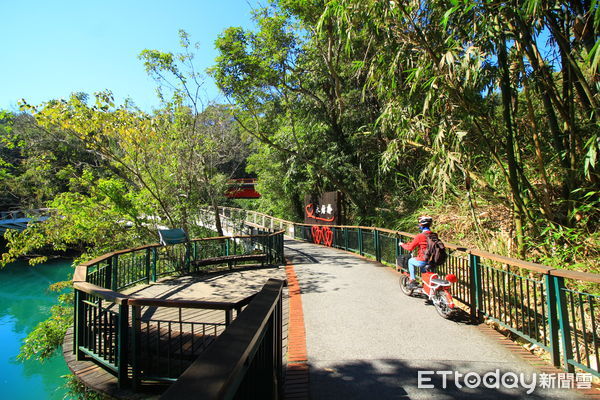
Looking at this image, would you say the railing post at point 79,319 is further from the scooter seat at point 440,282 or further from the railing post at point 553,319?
the railing post at point 553,319

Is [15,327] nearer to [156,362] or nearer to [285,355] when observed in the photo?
[156,362]

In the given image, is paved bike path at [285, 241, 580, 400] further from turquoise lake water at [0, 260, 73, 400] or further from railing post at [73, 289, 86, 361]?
turquoise lake water at [0, 260, 73, 400]

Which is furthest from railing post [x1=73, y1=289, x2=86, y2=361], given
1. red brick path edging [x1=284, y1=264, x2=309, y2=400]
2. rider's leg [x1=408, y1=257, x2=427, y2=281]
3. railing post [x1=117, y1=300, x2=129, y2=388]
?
rider's leg [x1=408, y1=257, x2=427, y2=281]

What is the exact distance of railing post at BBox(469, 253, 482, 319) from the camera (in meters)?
4.59

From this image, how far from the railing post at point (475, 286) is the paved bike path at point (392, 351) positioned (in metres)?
0.30

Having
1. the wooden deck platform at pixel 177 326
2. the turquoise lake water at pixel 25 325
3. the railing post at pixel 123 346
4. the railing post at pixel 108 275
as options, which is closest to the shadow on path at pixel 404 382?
the wooden deck platform at pixel 177 326

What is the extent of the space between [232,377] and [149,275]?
25.2 feet

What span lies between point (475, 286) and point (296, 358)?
2.90m

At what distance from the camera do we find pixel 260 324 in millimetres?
1721

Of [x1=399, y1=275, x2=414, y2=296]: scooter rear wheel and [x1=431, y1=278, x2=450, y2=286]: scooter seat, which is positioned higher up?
[x1=431, y1=278, x2=450, y2=286]: scooter seat

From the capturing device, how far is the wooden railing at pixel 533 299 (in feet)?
10.3

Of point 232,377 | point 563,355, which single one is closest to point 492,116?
point 563,355

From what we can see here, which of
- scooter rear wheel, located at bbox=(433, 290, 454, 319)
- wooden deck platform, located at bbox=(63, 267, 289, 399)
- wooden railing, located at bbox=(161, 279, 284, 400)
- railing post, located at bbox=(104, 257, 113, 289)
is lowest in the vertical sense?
wooden deck platform, located at bbox=(63, 267, 289, 399)

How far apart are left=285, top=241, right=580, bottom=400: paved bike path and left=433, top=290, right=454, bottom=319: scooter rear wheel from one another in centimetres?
10
